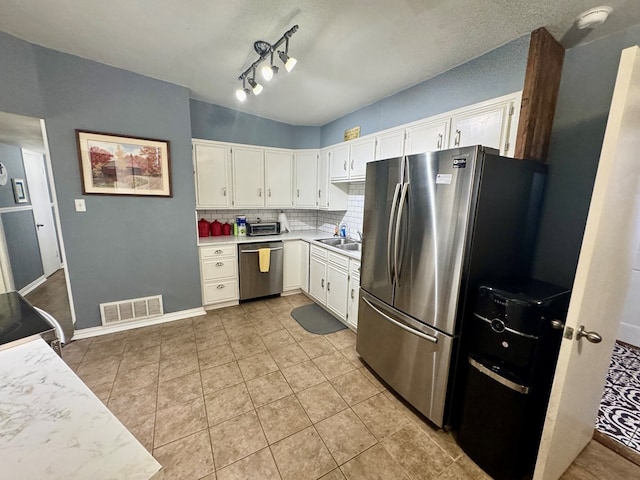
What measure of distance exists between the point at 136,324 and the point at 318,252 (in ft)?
7.29

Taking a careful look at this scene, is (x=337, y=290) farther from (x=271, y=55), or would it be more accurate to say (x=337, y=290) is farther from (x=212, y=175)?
(x=271, y=55)

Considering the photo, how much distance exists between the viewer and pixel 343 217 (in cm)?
381

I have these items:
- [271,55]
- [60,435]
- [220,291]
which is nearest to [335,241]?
[220,291]

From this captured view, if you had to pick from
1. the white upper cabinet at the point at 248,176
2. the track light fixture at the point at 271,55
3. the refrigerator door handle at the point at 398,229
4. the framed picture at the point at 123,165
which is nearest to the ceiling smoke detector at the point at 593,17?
the refrigerator door handle at the point at 398,229

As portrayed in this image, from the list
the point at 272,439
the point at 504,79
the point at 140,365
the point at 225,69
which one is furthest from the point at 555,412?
the point at 225,69

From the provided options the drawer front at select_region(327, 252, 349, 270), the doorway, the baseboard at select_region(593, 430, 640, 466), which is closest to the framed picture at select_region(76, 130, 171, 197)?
the doorway

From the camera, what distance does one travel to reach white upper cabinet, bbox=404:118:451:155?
2.14 metres

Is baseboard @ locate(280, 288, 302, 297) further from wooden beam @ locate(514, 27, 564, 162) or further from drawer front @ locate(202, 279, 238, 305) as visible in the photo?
wooden beam @ locate(514, 27, 564, 162)

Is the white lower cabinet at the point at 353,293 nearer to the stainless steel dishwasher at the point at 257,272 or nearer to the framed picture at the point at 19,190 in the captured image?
the stainless steel dishwasher at the point at 257,272

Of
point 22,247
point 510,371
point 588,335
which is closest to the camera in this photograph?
point 588,335

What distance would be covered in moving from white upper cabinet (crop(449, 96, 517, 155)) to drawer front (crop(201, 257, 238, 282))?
2761mm

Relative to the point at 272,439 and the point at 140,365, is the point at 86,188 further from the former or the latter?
the point at 272,439

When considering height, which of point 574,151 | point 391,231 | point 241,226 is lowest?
point 241,226

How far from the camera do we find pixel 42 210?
4.47m
